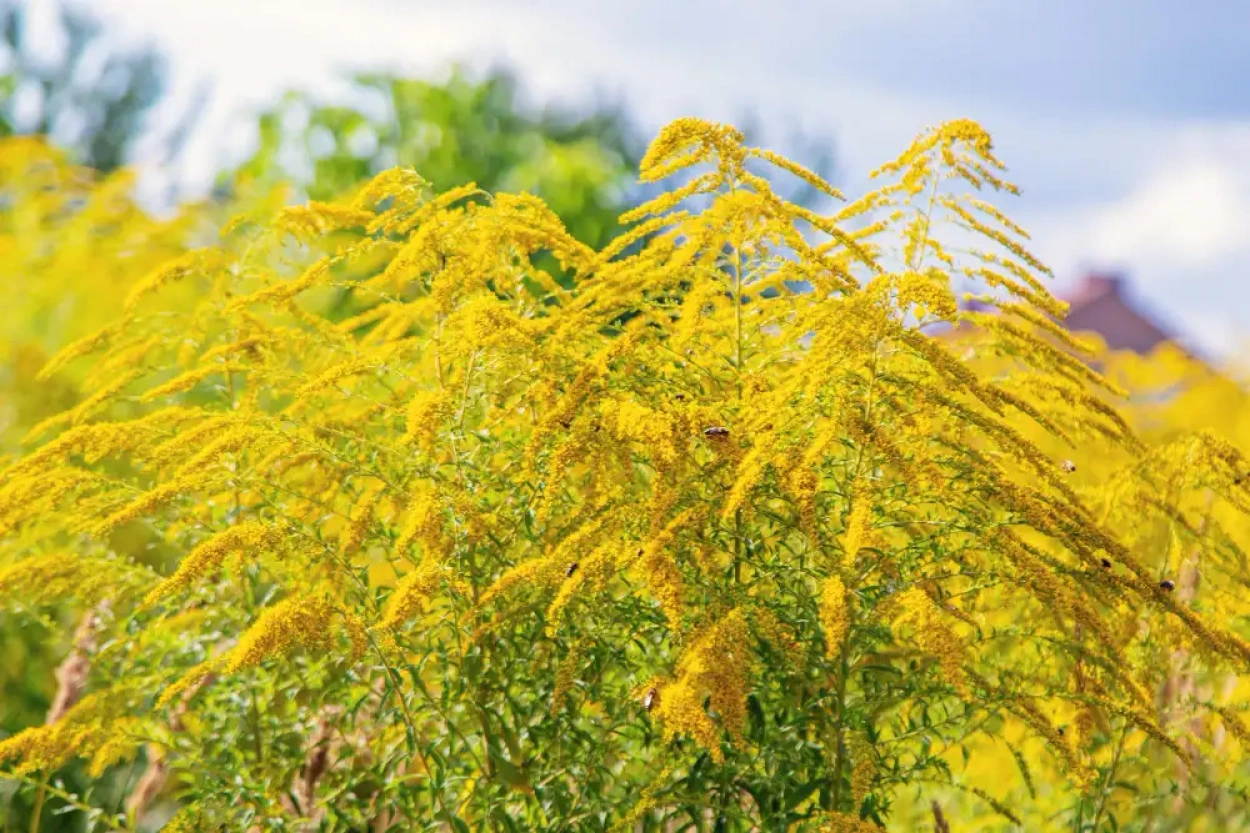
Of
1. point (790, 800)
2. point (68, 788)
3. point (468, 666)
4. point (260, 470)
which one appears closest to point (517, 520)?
point (468, 666)

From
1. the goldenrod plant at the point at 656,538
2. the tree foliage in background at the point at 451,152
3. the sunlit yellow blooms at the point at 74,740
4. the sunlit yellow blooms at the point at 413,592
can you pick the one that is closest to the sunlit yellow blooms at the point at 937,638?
the goldenrod plant at the point at 656,538

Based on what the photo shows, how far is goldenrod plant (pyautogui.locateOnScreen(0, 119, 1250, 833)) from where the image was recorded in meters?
2.60

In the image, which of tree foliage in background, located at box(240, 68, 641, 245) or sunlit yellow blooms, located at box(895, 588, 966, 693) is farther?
tree foliage in background, located at box(240, 68, 641, 245)

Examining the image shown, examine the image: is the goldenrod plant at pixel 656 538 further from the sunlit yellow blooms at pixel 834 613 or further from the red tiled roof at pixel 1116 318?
the red tiled roof at pixel 1116 318

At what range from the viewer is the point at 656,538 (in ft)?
8.04

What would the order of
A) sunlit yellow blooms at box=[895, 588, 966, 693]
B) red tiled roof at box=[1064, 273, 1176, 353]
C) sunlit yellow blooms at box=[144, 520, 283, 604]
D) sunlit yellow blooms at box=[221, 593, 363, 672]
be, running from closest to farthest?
sunlit yellow blooms at box=[895, 588, 966, 693] < sunlit yellow blooms at box=[221, 593, 363, 672] < sunlit yellow blooms at box=[144, 520, 283, 604] < red tiled roof at box=[1064, 273, 1176, 353]

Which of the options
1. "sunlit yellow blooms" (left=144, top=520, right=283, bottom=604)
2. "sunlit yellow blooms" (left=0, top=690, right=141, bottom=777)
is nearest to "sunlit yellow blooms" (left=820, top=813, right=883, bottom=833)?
"sunlit yellow blooms" (left=144, top=520, right=283, bottom=604)

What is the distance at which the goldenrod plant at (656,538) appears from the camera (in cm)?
260

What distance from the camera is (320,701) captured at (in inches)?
132

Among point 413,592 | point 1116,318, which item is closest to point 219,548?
point 413,592

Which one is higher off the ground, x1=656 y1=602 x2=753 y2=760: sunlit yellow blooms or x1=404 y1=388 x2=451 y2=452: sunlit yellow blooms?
x1=404 y1=388 x2=451 y2=452: sunlit yellow blooms

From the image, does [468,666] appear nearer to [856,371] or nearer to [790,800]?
[790,800]

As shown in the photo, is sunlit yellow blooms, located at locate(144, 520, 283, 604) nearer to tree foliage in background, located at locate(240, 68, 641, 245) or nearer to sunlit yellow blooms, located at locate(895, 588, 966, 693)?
sunlit yellow blooms, located at locate(895, 588, 966, 693)

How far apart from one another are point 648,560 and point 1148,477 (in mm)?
1581
